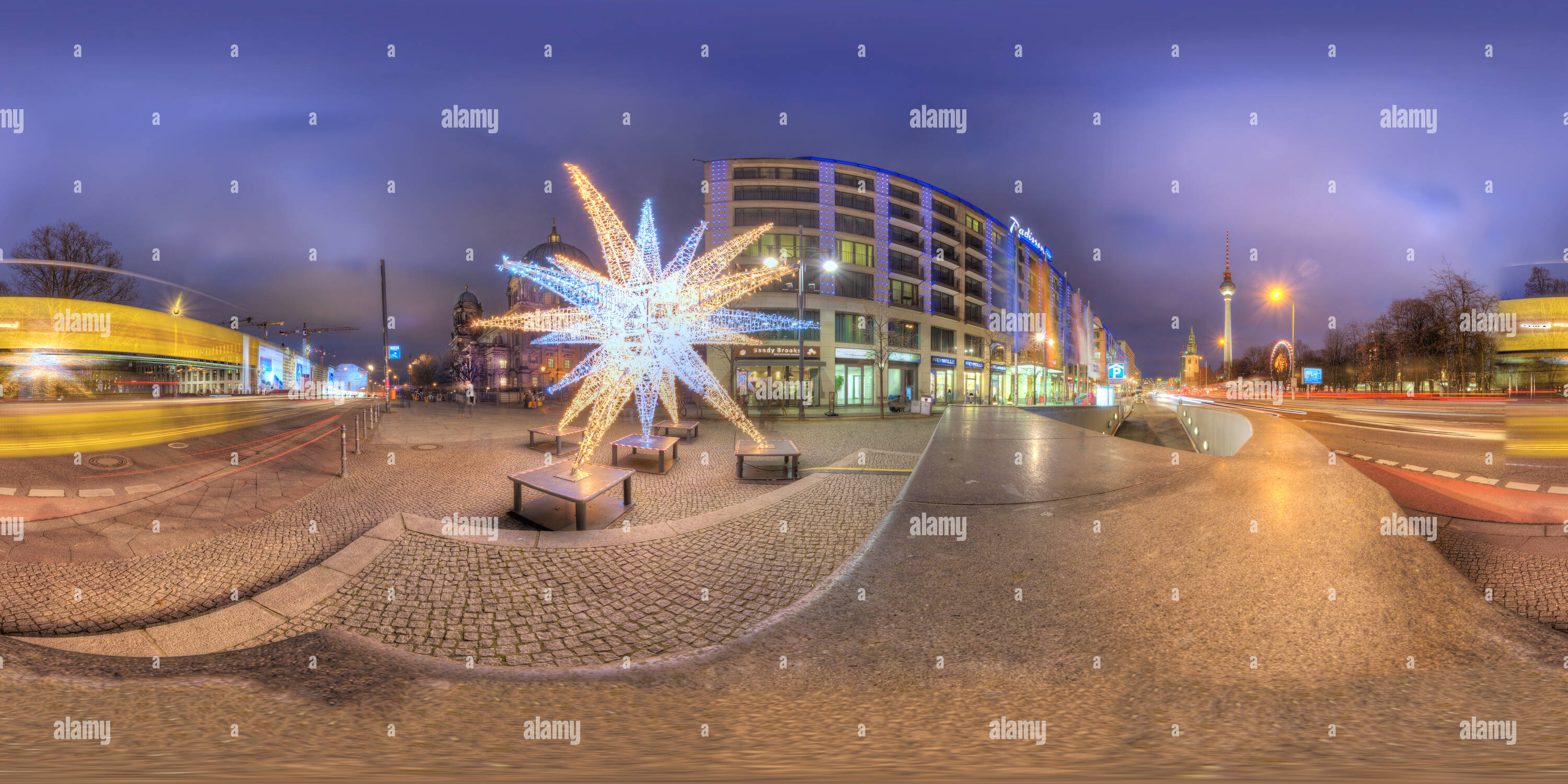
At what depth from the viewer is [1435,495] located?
17.5 ft

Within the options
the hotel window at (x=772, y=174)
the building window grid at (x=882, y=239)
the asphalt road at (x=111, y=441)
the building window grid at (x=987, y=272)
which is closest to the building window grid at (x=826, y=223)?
the hotel window at (x=772, y=174)

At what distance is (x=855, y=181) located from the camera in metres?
37.7

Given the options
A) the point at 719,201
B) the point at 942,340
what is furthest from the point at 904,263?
the point at 719,201

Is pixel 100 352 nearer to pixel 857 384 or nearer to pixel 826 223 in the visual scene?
pixel 826 223

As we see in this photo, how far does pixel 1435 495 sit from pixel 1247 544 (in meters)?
4.06

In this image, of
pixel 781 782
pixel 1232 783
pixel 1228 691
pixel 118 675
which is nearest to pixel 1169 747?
pixel 1232 783

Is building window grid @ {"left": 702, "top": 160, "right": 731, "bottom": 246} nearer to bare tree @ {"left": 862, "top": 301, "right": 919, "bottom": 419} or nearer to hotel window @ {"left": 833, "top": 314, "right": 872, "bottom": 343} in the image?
hotel window @ {"left": 833, "top": 314, "right": 872, "bottom": 343}

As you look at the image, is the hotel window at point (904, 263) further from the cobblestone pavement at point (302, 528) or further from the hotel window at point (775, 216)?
the cobblestone pavement at point (302, 528)

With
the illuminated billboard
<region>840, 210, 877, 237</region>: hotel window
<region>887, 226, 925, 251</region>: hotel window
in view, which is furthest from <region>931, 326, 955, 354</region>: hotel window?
the illuminated billboard

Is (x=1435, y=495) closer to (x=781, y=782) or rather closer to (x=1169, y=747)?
(x=1169, y=747)

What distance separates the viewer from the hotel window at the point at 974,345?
46250mm

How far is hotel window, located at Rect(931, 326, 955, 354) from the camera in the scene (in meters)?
42.1

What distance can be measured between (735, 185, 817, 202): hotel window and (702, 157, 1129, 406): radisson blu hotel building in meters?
0.08

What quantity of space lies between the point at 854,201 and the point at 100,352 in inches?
1461
